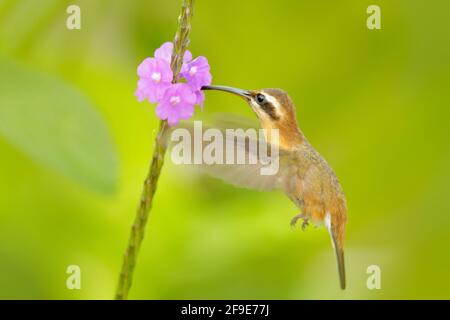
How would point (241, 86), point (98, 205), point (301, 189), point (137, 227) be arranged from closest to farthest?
point (137, 227), point (301, 189), point (98, 205), point (241, 86)

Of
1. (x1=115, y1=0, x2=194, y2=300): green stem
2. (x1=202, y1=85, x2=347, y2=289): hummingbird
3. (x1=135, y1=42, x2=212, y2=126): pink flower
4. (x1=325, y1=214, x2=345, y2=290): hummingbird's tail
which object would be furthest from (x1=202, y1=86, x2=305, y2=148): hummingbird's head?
(x1=115, y1=0, x2=194, y2=300): green stem

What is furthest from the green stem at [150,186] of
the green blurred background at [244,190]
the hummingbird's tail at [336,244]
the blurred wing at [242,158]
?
the green blurred background at [244,190]

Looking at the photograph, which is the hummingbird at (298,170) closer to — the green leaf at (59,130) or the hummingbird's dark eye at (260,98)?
the hummingbird's dark eye at (260,98)

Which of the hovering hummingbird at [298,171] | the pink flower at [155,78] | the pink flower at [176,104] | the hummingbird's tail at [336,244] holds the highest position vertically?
the pink flower at [155,78]

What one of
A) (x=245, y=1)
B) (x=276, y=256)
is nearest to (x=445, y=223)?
(x=276, y=256)

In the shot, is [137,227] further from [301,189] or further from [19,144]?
[301,189]

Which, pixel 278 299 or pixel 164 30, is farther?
pixel 164 30

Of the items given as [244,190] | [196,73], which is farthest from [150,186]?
[244,190]
